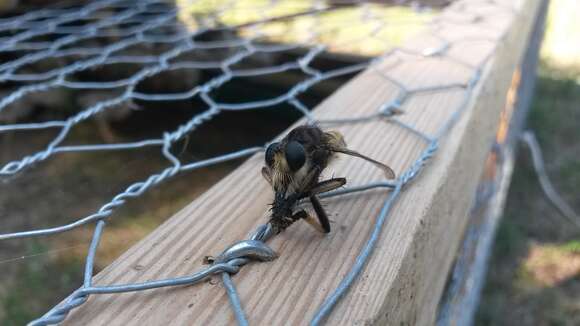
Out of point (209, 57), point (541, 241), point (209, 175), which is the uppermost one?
point (209, 57)

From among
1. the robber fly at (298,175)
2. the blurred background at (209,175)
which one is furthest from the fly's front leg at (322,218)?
the blurred background at (209,175)

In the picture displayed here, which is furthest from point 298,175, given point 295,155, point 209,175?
point 209,175

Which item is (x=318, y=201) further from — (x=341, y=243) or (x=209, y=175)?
(x=209, y=175)

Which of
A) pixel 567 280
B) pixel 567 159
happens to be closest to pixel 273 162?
pixel 567 280

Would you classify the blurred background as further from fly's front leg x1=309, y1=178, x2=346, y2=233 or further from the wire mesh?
fly's front leg x1=309, y1=178, x2=346, y2=233

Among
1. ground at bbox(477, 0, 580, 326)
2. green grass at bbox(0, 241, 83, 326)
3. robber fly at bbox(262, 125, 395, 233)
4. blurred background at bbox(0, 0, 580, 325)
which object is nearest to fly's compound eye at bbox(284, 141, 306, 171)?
robber fly at bbox(262, 125, 395, 233)

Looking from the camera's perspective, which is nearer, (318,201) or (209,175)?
(318,201)

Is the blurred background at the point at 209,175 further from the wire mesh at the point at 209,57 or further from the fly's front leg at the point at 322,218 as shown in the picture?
the fly's front leg at the point at 322,218
